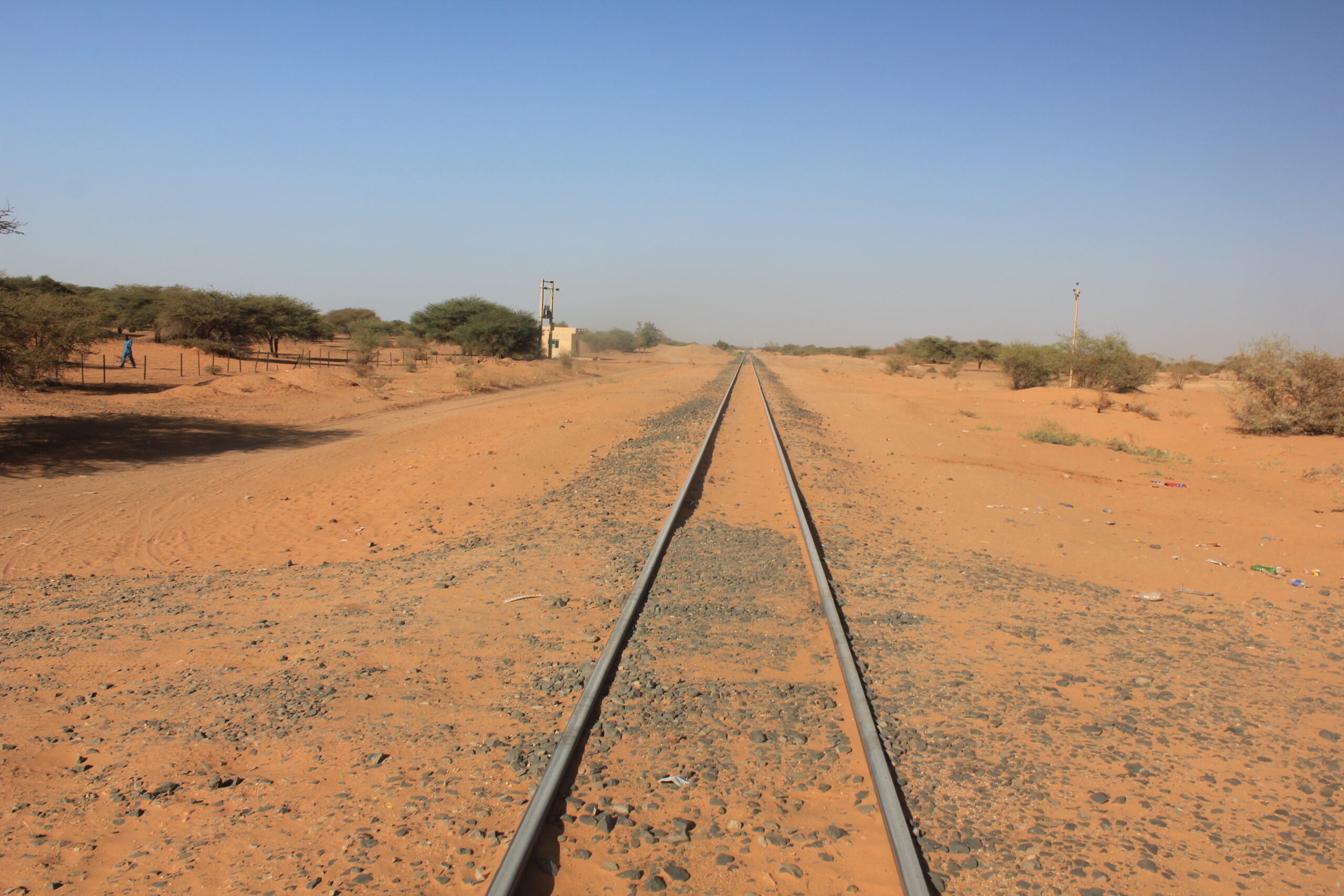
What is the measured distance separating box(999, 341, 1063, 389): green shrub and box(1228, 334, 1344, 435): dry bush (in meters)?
17.7

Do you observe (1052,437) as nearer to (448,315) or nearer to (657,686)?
(657,686)

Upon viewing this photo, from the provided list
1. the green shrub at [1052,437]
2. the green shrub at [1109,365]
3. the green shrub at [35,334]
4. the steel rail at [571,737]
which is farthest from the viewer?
the green shrub at [1109,365]

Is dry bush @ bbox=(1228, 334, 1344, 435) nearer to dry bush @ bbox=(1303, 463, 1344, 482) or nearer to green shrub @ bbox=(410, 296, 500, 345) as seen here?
dry bush @ bbox=(1303, 463, 1344, 482)

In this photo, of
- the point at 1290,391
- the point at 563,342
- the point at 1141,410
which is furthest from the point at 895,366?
the point at 1290,391

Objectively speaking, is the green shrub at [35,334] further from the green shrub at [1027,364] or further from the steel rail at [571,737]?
the green shrub at [1027,364]

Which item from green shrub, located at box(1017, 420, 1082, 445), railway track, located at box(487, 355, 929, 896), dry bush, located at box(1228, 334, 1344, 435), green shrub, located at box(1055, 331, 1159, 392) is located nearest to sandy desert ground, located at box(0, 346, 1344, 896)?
railway track, located at box(487, 355, 929, 896)

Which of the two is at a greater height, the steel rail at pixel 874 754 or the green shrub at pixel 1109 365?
the green shrub at pixel 1109 365

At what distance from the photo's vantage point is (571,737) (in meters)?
4.03

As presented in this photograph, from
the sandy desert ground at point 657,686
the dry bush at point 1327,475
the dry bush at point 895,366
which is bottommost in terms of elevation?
the sandy desert ground at point 657,686

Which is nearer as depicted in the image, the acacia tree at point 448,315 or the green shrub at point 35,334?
the green shrub at point 35,334

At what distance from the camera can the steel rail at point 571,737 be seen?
3.02 m

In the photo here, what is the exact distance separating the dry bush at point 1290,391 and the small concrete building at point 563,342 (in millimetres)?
45015

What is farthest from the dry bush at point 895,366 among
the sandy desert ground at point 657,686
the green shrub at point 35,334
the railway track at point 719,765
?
the railway track at point 719,765

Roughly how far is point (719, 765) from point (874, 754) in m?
0.78
